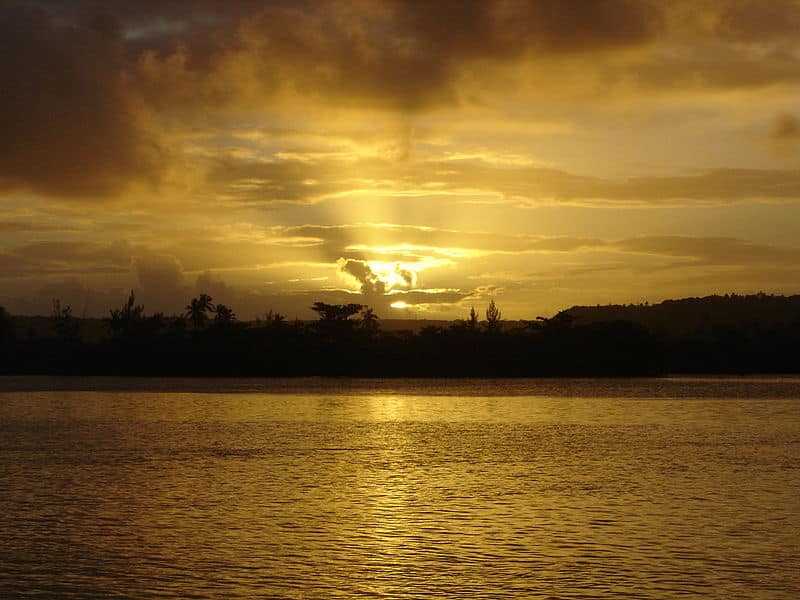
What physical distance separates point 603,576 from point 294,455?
108 feet

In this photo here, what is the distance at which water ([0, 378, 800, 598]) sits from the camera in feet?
85.2

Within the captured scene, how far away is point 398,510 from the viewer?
36.9 metres

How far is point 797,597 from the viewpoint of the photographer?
24.1 m

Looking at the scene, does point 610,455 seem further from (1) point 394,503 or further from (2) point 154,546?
(2) point 154,546

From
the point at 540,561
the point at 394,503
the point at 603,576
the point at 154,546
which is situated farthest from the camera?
the point at 394,503

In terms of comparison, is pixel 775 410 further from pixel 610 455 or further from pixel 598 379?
pixel 598 379

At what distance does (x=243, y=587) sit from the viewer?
82.6ft

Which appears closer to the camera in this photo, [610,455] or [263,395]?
[610,455]

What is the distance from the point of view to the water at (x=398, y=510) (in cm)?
2597

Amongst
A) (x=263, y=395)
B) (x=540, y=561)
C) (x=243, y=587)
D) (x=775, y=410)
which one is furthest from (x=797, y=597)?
(x=263, y=395)

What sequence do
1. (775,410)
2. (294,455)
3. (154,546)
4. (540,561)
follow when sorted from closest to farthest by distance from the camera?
1. (540,561)
2. (154,546)
3. (294,455)
4. (775,410)

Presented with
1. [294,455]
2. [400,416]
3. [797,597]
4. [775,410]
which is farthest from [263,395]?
[797,597]

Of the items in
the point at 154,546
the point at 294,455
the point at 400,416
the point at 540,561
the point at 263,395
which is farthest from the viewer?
the point at 263,395

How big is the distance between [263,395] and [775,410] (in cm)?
6233
